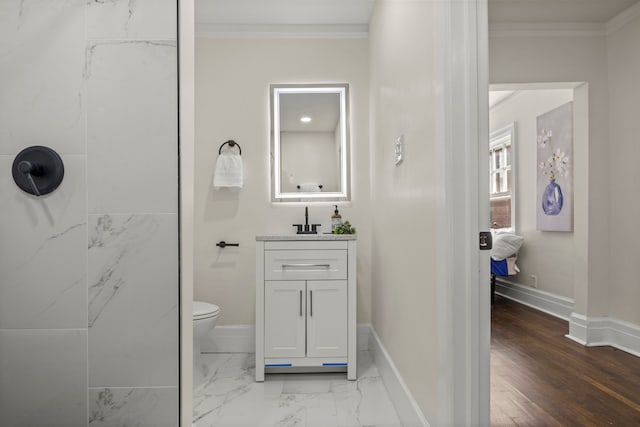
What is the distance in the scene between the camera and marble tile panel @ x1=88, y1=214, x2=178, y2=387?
1.17m

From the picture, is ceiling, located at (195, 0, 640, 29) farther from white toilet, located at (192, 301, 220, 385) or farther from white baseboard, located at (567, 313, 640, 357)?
white baseboard, located at (567, 313, 640, 357)

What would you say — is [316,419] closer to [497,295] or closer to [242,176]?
[242,176]

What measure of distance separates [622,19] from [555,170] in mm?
1298

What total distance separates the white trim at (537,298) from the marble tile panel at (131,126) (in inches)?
144

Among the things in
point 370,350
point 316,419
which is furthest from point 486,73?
point 370,350

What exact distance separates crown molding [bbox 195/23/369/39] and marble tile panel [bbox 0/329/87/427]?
2473mm

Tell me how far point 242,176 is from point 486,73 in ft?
6.43

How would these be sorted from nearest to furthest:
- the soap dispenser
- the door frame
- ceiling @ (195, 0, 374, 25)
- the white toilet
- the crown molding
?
the door frame → the white toilet → ceiling @ (195, 0, 374, 25) → the soap dispenser → the crown molding

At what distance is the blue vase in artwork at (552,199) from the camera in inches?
139

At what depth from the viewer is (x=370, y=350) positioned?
277 cm

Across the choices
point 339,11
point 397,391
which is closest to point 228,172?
point 339,11

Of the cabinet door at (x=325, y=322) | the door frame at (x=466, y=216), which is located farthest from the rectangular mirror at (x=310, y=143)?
the door frame at (x=466, y=216)

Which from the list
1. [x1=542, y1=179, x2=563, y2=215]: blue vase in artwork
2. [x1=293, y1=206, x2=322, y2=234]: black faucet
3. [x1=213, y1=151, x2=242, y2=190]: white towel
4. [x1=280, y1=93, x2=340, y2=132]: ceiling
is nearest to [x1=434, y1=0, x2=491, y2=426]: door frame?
[x1=293, y1=206, x2=322, y2=234]: black faucet

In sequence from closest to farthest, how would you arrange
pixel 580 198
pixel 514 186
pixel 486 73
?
pixel 486 73
pixel 580 198
pixel 514 186
